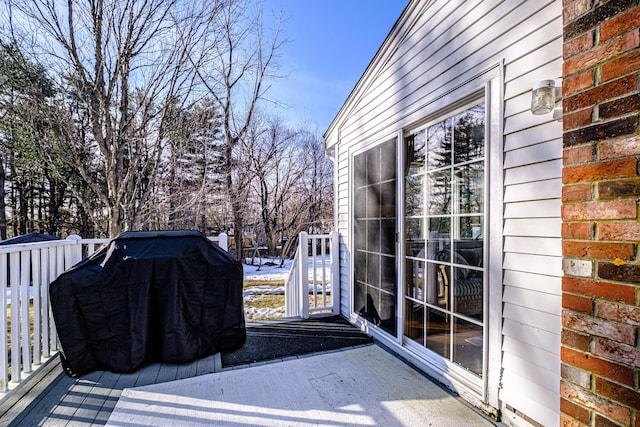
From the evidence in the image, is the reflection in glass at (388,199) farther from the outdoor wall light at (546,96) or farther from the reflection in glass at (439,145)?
the outdoor wall light at (546,96)

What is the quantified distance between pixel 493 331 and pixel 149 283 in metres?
2.60

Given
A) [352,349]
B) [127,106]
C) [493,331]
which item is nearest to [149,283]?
[352,349]

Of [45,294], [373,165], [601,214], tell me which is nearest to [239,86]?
[373,165]

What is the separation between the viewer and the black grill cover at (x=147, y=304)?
2467mm

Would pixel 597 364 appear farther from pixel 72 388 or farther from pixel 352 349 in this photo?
pixel 72 388

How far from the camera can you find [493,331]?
1.95 meters

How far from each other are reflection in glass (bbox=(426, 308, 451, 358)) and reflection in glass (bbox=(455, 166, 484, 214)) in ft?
2.76

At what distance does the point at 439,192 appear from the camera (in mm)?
2443

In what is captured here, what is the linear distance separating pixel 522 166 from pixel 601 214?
0.87 m

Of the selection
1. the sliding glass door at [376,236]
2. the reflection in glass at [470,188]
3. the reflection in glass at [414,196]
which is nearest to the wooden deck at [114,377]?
the sliding glass door at [376,236]

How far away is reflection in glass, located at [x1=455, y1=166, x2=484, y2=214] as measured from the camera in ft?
6.90

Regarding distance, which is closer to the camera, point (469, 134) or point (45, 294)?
point (469, 134)

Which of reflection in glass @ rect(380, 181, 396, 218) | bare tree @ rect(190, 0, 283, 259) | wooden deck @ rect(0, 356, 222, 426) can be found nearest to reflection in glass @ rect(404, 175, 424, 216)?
reflection in glass @ rect(380, 181, 396, 218)

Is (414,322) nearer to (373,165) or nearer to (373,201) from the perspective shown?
(373,201)
